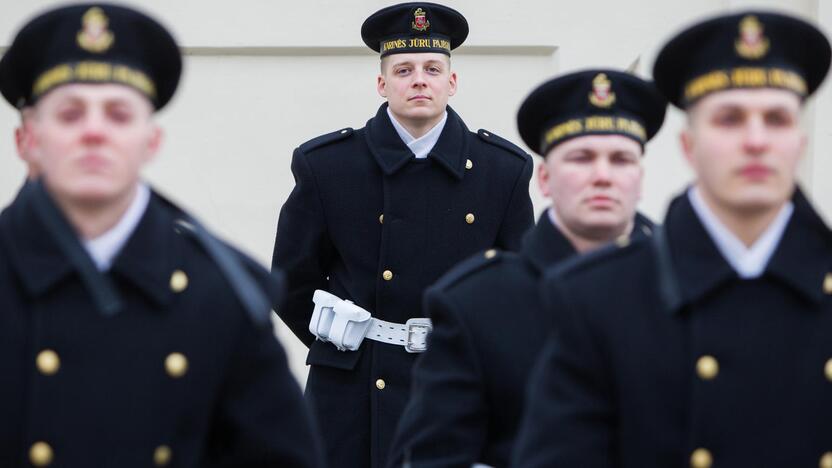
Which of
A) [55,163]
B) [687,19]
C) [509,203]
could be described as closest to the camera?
[55,163]

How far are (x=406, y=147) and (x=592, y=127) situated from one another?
6.71 feet

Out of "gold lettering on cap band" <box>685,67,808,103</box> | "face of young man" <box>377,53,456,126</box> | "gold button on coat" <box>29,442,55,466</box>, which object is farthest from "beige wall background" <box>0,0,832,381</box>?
"gold button on coat" <box>29,442,55,466</box>

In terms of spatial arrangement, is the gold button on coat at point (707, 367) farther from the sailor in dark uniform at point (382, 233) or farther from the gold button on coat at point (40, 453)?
the sailor in dark uniform at point (382, 233)

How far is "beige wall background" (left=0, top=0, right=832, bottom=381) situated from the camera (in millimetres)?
9031

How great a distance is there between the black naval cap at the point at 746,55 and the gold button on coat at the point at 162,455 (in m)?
1.52

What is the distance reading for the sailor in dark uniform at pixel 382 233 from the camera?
7.29m

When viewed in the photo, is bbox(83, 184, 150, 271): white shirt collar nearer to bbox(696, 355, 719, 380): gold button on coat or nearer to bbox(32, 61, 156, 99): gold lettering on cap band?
bbox(32, 61, 156, 99): gold lettering on cap band

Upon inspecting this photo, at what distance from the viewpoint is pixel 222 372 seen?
4.62 meters

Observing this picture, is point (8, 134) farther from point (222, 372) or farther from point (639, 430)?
point (639, 430)

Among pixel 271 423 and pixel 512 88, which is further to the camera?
pixel 512 88

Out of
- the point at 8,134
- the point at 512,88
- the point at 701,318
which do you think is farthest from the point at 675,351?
the point at 8,134

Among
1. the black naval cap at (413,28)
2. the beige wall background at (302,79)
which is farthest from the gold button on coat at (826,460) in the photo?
the beige wall background at (302,79)

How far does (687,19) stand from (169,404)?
5.07 meters

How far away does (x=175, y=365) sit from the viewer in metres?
4.54
